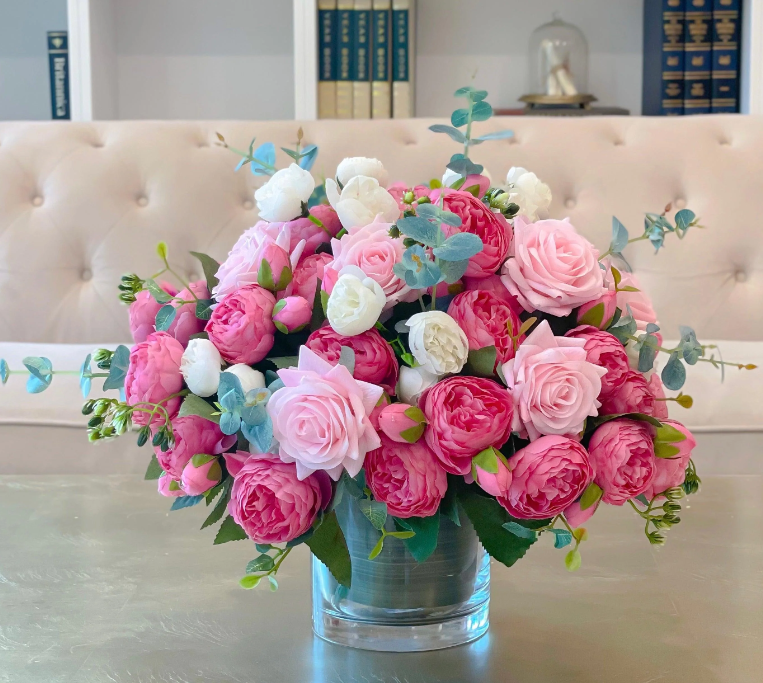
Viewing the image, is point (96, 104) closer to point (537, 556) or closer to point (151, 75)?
point (151, 75)

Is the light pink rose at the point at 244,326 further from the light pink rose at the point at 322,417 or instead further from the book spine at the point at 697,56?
the book spine at the point at 697,56

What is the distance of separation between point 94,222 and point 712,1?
5.56ft

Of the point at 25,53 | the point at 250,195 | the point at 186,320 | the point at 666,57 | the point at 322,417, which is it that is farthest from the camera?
the point at 25,53

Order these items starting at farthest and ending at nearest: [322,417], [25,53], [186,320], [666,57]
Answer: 1. [25,53]
2. [666,57]
3. [186,320]
4. [322,417]

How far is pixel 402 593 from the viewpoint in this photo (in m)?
0.53

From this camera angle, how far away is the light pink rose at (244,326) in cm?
48

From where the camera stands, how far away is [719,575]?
68 centimetres

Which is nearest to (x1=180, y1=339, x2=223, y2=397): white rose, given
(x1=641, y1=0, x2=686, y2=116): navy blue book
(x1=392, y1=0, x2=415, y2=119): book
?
(x1=392, y1=0, x2=415, y2=119): book

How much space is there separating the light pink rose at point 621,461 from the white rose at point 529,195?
158 millimetres

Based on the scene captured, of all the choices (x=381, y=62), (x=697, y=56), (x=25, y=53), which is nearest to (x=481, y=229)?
(x=381, y=62)

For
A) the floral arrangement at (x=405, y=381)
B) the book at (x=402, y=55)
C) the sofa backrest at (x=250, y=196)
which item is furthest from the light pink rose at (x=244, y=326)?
the book at (x=402, y=55)

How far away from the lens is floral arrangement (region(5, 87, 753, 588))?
1.47ft

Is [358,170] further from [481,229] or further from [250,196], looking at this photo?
[250,196]

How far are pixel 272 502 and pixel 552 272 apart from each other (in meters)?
0.20
